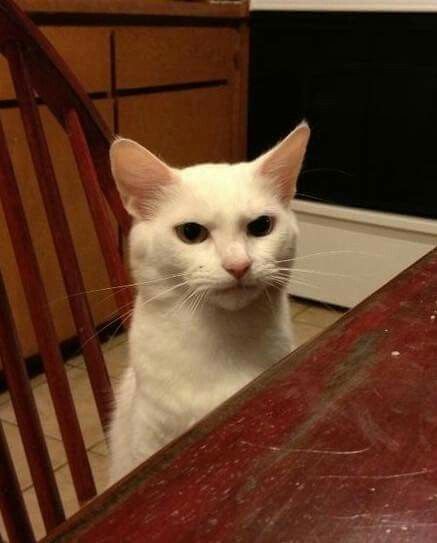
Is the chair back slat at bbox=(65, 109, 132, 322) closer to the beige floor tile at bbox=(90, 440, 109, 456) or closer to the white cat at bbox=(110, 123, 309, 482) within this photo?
the white cat at bbox=(110, 123, 309, 482)

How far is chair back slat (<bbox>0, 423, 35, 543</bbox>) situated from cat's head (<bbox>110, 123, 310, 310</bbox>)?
296 millimetres

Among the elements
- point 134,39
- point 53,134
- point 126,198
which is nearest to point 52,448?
point 53,134

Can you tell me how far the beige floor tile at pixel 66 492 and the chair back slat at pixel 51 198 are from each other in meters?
0.75

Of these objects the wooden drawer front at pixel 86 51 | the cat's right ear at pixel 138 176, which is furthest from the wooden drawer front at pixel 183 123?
the cat's right ear at pixel 138 176

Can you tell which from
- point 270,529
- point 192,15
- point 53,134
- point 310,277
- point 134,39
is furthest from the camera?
point 310,277

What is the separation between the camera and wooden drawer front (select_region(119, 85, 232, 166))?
207 centimetres

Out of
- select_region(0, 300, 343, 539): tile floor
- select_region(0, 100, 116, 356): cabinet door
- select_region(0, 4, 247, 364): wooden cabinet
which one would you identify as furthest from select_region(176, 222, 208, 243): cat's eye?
select_region(0, 100, 116, 356): cabinet door

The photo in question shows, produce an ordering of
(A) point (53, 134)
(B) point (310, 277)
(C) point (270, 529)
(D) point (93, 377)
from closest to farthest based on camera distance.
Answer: (C) point (270, 529) → (D) point (93, 377) → (A) point (53, 134) → (B) point (310, 277)

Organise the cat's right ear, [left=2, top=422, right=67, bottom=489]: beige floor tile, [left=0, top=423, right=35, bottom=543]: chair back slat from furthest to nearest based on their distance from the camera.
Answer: [left=2, top=422, right=67, bottom=489]: beige floor tile → the cat's right ear → [left=0, top=423, right=35, bottom=543]: chair back slat

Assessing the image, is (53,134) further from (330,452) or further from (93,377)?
(330,452)

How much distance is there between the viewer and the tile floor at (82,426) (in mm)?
1526

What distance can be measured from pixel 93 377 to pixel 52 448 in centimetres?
97

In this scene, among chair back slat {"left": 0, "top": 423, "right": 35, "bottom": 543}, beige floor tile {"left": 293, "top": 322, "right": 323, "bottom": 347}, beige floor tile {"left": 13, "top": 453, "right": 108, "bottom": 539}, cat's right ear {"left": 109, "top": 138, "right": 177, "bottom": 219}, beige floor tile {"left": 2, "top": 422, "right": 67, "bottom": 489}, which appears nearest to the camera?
chair back slat {"left": 0, "top": 423, "right": 35, "bottom": 543}

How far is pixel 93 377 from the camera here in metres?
0.82
